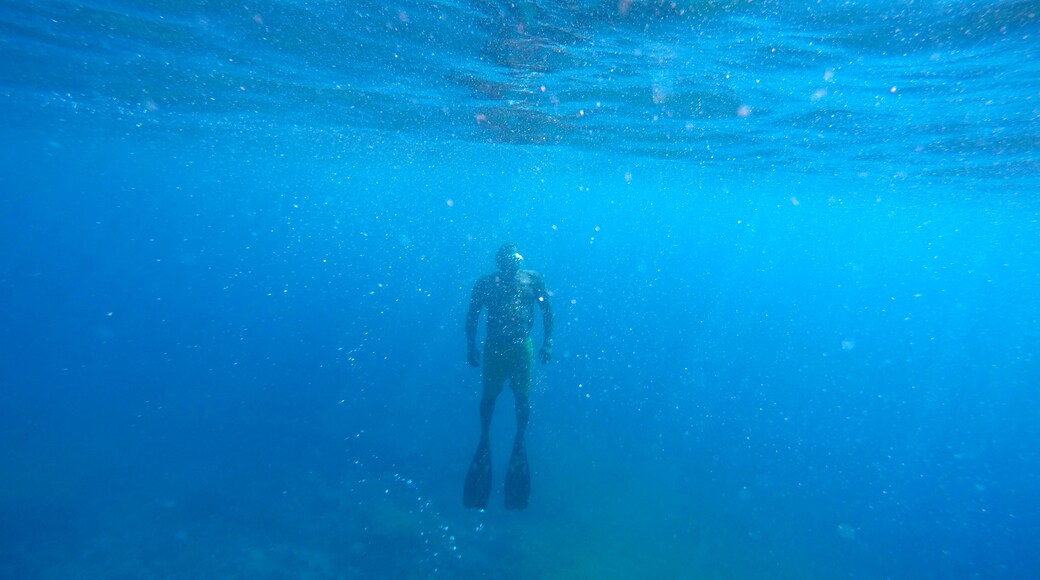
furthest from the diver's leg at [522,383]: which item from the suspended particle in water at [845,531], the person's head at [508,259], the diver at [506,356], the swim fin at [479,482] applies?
the suspended particle in water at [845,531]

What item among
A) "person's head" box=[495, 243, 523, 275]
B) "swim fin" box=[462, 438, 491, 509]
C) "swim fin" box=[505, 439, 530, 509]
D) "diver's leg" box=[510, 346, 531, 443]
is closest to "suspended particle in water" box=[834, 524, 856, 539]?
"swim fin" box=[505, 439, 530, 509]

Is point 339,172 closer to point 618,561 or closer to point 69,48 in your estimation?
point 69,48

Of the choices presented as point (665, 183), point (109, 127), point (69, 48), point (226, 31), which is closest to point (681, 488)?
point (226, 31)

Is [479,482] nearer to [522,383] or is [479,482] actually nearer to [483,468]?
[483,468]

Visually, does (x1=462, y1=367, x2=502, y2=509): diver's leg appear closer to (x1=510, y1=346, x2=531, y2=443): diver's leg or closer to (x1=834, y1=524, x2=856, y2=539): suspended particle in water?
(x1=510, y1=346, x2=531, y2=443): diver's leg

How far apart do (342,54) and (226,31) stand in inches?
90.1

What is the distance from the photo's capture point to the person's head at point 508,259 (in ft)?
30.0

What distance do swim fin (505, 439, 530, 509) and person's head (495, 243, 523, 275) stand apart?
2.96 meters

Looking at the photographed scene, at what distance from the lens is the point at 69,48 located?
1272 cm

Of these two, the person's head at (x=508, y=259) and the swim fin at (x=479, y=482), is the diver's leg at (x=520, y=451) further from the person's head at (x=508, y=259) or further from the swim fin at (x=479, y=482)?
the person's head at (x=508, y=259)

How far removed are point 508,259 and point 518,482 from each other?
3854mm

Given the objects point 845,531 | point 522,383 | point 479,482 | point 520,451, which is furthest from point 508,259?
point 845,531

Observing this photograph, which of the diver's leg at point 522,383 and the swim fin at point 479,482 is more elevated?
the diver's leg at point 522,383

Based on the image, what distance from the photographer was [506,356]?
9.24m
